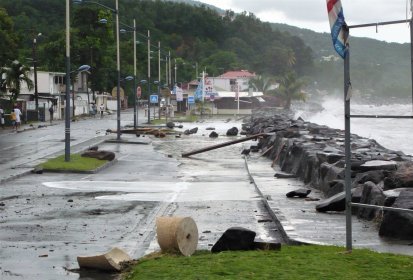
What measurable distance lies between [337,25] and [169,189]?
13294mm

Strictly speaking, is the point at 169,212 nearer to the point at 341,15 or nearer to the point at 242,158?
the point at 341,15

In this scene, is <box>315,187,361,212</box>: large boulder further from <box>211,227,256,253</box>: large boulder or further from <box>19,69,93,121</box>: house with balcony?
<box>19,69,93,121</box>: house with balcony

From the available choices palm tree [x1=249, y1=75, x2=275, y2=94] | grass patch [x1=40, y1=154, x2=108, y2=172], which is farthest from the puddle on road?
palm tree [x1=249, y1=75, x2=275, y2=94]

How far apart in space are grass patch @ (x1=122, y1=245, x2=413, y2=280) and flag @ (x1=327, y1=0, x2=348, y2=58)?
2507mm

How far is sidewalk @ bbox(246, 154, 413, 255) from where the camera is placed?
37.9ft

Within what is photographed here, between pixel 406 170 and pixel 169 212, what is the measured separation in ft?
16.6

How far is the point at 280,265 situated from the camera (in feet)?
30.9

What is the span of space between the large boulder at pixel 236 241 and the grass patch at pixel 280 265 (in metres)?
0.36

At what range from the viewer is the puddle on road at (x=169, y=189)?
1966 centimetres

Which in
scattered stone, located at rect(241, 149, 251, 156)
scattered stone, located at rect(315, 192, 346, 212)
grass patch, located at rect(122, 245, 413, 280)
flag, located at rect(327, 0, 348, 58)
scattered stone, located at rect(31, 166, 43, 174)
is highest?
flag, located at rect(327, 0, 348, 58)

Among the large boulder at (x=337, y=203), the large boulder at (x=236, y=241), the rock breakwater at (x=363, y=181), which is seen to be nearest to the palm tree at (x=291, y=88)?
the rock breakwater at (x=363, y=181)

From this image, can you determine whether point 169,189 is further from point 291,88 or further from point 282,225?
point 291,88

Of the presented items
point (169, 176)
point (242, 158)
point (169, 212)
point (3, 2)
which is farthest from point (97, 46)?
point (169, 212)

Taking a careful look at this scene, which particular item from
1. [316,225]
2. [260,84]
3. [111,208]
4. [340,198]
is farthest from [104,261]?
[260,84]
